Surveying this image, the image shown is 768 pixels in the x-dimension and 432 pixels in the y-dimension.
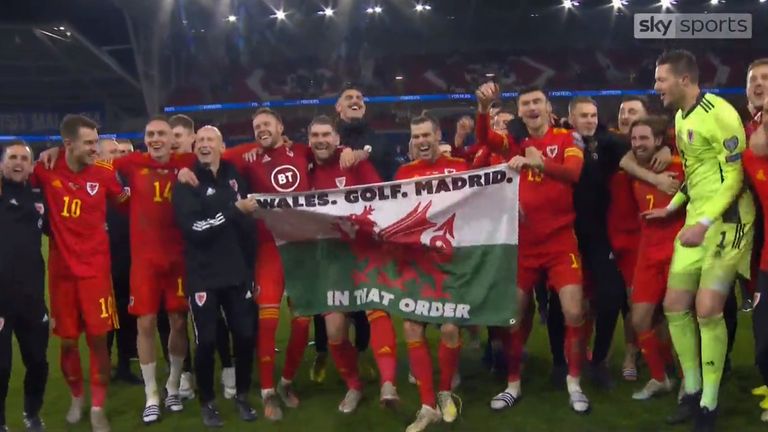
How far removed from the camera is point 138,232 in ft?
15.4

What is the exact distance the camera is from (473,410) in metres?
4.59

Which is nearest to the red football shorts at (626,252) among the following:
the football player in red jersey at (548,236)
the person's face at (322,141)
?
the football player in red jersey at (548,236)

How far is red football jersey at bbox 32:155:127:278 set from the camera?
4434 millimetres

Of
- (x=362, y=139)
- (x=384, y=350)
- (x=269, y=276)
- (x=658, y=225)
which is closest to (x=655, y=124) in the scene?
(x=658, y=225)

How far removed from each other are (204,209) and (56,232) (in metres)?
0.97

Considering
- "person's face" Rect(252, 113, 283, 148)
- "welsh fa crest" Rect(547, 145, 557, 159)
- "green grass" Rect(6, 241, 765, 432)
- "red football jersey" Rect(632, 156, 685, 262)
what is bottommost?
"green grass" Rect(6, 241, 765, 432)

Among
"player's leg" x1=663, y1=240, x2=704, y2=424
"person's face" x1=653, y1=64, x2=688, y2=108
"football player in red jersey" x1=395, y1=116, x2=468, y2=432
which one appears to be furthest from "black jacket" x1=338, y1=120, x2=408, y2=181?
"player's leg" x1=663, y1=240, x2=704, y2=424

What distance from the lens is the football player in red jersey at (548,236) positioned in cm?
448

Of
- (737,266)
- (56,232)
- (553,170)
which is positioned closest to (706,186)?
(737,266)

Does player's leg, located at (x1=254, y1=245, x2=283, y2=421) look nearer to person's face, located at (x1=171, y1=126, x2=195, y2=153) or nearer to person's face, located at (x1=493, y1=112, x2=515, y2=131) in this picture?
person's face, located at (x1=171, y1=126, x2=195, y2=153)

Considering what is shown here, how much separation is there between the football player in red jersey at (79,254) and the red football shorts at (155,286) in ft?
0.53

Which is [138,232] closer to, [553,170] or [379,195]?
[379,195]

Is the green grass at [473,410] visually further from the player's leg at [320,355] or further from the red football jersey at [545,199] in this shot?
the red football jersey at [545,199]

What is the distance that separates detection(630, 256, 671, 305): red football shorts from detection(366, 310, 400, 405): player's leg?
1.54 meters
